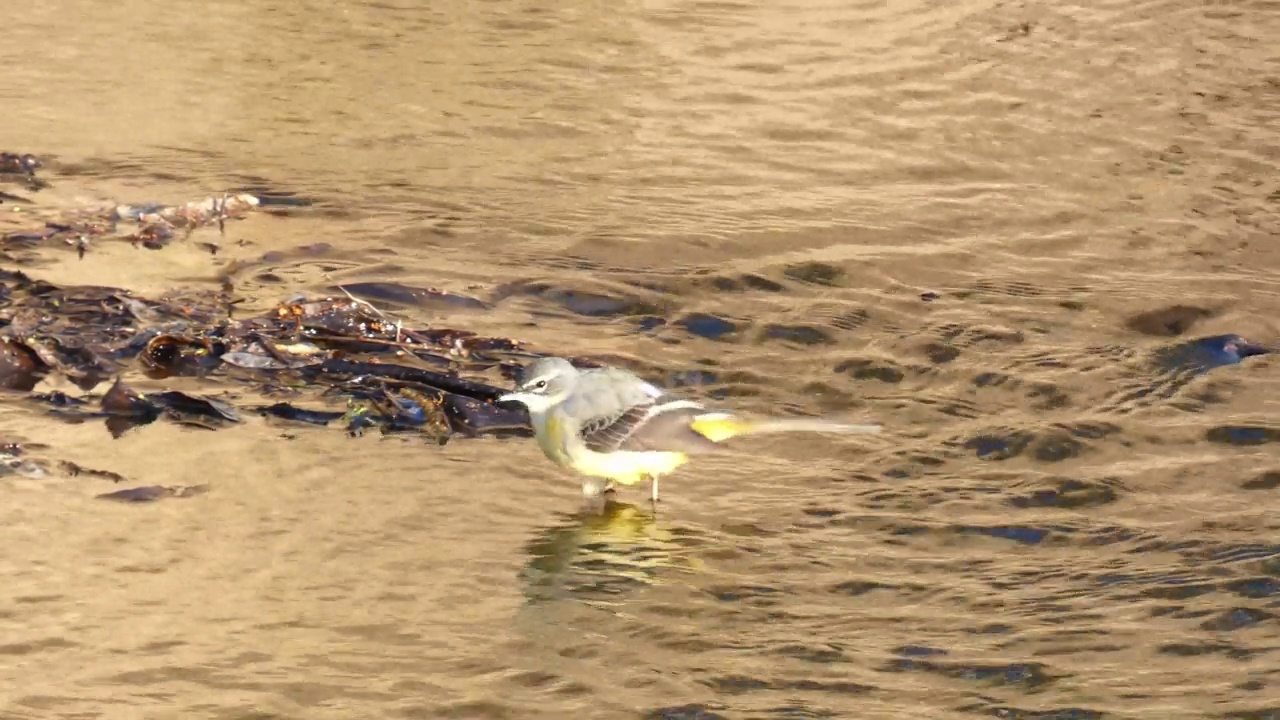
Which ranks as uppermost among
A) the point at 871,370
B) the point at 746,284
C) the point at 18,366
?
the point at 18,366

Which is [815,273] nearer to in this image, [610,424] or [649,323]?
[649,323]

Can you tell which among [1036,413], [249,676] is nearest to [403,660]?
[249,676]

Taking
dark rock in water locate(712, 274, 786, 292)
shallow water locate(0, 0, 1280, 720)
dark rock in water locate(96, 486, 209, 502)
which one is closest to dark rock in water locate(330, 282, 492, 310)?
shallow water locate(0, 0, 1280, 720)

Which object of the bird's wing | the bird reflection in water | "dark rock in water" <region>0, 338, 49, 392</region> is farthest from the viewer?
"dark rock in water" <region>0, 338, 49, 392</region>

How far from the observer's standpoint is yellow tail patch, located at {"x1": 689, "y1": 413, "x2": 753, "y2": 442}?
6281mm

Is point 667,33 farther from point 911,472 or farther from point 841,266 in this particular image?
point 911,472

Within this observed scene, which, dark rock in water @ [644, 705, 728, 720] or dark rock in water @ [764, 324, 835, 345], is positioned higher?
dark rock in water @ [764, 324, 835, 345]

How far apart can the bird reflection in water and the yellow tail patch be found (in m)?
0.33

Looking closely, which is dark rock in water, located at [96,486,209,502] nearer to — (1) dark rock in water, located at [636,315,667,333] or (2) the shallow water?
(2) the shallow water

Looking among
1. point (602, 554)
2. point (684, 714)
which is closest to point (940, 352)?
point (602, 554)

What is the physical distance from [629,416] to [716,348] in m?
1.49

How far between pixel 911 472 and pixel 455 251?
111 inches

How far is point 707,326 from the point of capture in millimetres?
7902

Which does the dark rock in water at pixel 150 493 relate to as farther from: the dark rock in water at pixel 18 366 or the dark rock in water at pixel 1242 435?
the dark rock in water at pixel 1242 435
